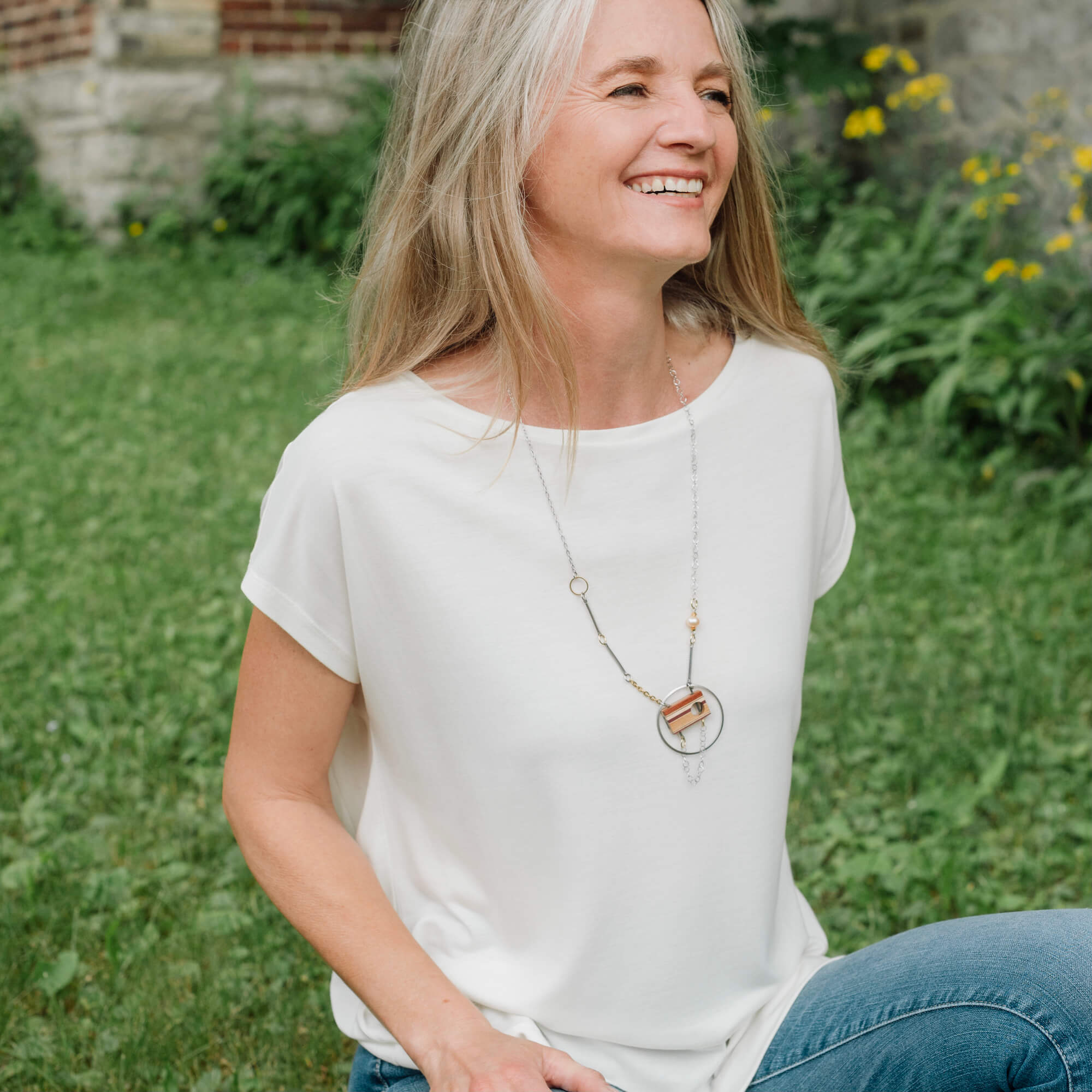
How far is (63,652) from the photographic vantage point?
346cm

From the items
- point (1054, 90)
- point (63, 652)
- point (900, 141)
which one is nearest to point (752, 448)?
point (63, 652)

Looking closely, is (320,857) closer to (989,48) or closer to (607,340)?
(607,340)

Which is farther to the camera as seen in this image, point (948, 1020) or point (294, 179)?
point (294, 179)

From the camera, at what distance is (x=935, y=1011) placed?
135 cm

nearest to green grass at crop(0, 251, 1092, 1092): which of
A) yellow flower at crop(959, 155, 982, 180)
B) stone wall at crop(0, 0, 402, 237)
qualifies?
yellow flower at crop(959, 155, 982, 180)

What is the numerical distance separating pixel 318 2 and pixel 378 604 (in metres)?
7.83

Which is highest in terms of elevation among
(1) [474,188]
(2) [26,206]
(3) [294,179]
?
(1) [474,188]

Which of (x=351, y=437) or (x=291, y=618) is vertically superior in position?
(x=351, y=437)

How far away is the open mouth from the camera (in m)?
1.44

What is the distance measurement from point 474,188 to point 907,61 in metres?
5.15

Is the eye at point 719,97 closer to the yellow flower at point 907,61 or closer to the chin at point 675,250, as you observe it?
the chin at point 675,250

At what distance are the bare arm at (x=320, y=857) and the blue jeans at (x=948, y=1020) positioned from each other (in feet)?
0.38

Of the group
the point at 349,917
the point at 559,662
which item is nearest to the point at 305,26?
the point at 559,662

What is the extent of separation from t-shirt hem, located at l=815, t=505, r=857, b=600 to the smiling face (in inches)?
18.4
